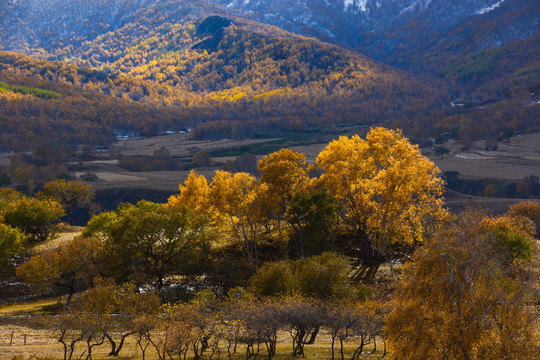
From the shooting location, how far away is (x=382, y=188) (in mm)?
57062

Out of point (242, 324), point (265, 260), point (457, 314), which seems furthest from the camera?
point (265, 260)

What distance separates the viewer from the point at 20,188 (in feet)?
580

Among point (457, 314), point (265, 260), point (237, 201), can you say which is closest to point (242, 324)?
point (457, 314)

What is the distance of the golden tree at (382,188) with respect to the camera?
2259 inches

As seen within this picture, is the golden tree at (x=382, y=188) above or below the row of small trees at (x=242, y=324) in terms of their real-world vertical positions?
above

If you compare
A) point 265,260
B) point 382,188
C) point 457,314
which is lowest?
point 265,260

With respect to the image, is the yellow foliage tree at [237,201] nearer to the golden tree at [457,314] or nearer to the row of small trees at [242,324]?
the row of small trees at [242,324]

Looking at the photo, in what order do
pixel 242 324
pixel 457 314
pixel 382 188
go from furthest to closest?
1. pixel 382 188
2. pixel 242 324
3. pixel 457 314

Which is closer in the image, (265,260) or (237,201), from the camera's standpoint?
(237,201)

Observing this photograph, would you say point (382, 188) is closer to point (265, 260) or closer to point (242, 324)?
point (265, 260)

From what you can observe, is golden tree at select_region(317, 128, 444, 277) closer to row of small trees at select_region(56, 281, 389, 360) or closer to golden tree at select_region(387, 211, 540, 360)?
row of small trees at select_region(56, 281, 389, 360)

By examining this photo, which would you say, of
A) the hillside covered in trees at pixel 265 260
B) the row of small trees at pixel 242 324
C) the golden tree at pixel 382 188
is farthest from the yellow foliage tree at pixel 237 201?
the row of small trees at pixel 242 324

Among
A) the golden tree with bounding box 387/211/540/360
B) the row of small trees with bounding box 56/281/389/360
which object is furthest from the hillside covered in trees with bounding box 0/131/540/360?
the golden tree with bounding box 387/211/540/360

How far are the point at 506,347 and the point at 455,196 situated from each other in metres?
140
